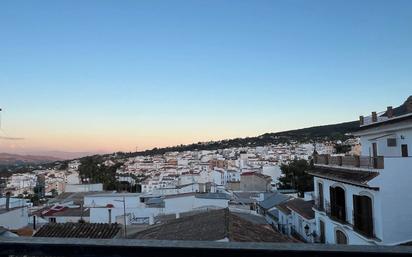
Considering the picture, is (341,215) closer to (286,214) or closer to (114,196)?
(286,214)

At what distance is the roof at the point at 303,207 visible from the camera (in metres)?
26.4

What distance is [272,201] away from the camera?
37844 millimetres

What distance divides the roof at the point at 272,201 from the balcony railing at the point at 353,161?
502 inches

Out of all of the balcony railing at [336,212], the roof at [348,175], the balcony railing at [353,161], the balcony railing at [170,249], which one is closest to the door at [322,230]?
the balcony railing at [336,212]

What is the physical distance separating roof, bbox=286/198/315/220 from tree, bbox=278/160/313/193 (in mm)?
16683

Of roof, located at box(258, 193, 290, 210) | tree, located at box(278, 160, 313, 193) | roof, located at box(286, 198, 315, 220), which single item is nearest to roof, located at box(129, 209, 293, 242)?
roof, located at box(286, 198, 315, 220)

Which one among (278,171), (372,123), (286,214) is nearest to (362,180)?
(372,123)

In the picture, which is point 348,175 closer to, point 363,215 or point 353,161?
point 353,161

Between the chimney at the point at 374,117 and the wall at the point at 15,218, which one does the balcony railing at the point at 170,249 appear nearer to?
the chimney at the point at 374,117

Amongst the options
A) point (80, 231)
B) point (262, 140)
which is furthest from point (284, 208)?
point (262, 140)

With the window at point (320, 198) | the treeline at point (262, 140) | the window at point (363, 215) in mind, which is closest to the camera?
the window at point (363, 215)

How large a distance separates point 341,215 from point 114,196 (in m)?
19.0

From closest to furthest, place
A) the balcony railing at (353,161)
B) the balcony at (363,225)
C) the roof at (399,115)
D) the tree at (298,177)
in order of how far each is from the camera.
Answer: the balcony railing at (353,161)
the balcony at (363,225)
the roof at (399,115)
the tree at (298,177)

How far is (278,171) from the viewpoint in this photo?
64.4 metres
